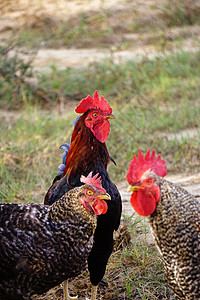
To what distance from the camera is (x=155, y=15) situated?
553 inches

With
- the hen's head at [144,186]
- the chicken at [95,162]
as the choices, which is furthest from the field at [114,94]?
the hen's head at [144,186]

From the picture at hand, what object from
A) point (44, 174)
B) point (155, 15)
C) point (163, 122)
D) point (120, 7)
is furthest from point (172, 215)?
point (120, 7)

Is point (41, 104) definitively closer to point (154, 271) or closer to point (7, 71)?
point (7, 71)

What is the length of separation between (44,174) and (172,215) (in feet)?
11.2

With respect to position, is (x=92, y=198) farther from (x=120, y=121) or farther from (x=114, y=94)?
(x=114, y=94)

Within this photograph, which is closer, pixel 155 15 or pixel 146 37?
pixel 146 37

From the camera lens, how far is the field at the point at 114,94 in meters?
4.27

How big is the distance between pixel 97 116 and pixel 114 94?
5357mm

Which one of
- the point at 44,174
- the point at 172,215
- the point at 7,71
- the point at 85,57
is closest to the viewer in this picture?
the point at 172,215

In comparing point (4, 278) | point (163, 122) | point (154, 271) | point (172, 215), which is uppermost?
point (172, 215)

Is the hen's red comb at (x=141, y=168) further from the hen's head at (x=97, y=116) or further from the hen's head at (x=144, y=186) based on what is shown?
the hen's head at (x=97, y=116)

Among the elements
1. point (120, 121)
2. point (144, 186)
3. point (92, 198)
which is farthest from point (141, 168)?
point (120, 121)

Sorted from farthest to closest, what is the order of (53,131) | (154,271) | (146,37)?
(146,37)
(53,131)
(154,271)

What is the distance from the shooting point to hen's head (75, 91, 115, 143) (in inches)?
138
